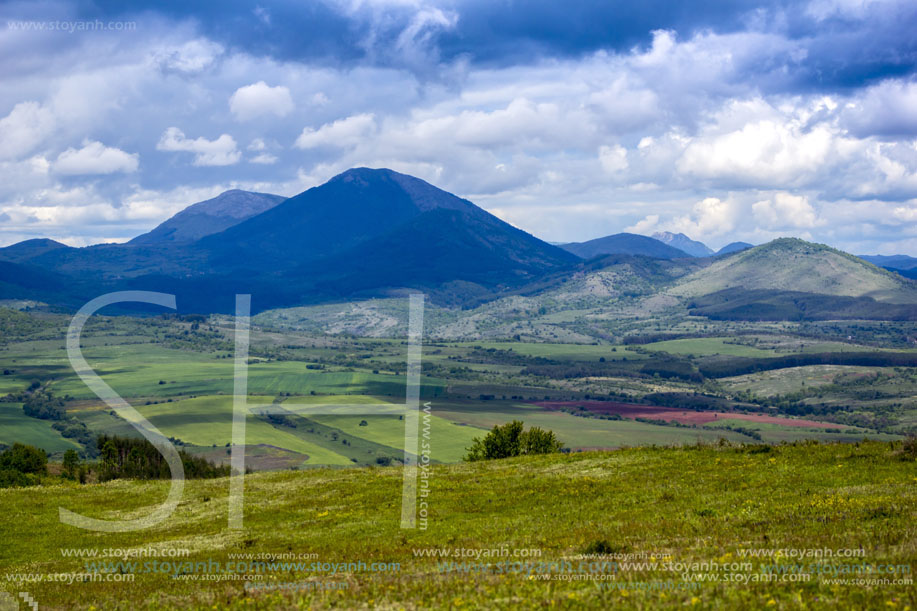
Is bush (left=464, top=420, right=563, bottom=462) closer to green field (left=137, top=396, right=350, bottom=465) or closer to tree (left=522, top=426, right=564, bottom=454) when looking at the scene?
tree (left=522, top=426, right=564, bottom=454)

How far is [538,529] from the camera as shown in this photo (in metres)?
24.4

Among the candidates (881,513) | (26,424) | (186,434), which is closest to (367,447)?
(186,434)

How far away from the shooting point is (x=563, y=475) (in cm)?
3641

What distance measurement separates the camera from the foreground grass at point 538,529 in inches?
611

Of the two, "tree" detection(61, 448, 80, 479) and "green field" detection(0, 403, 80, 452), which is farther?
"green field" detection(0, 403, 80, 452)

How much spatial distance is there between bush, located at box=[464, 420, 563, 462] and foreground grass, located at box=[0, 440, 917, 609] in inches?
401

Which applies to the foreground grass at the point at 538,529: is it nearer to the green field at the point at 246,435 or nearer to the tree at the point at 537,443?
the tree at the point at 537,443

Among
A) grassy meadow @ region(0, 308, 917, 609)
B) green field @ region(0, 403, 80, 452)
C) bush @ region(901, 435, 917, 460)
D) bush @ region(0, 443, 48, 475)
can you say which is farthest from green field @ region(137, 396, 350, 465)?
bush @ region(901, 435, 917, 460)

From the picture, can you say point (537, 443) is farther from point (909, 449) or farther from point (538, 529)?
point (538, 529)

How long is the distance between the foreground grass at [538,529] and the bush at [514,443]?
1019cm

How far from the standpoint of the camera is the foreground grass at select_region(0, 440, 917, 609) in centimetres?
1551

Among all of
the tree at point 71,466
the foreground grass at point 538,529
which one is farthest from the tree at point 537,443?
the tree at point 71,466

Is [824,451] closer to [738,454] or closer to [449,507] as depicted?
[738,454]

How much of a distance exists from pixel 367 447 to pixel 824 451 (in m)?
140
